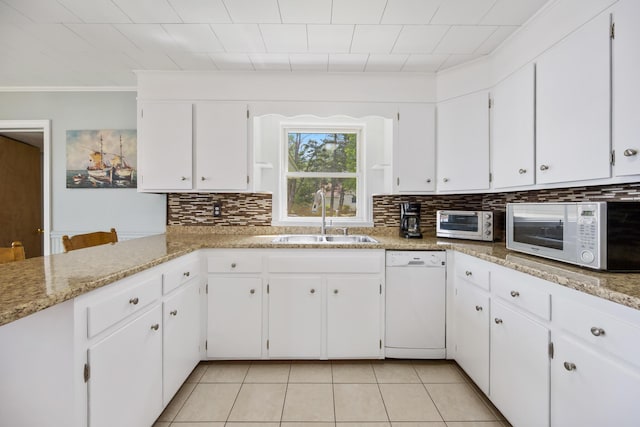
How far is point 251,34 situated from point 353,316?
6.69ft

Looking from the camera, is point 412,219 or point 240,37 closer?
point 240,37

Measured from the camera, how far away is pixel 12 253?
1.46 meters

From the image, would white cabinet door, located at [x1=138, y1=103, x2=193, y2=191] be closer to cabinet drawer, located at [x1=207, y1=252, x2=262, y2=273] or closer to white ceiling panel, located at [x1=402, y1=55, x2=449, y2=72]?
cabinet drawer, located at [x1=207, y1=252, x2=262, y2=273]

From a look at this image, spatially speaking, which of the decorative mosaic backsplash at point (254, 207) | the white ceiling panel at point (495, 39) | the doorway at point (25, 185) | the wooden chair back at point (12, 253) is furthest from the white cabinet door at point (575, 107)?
the doorway at point (25, 185)

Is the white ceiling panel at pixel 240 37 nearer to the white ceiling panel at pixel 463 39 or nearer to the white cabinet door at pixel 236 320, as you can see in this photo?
the white ceiling panel at pixel 463 39

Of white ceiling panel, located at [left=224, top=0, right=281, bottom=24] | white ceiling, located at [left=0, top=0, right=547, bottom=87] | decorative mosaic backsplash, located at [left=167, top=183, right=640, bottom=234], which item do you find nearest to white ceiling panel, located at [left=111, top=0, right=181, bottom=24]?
white ceiling, located at [left=0, top=0, right=547, bottom=87]

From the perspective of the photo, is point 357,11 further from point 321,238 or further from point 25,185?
point 25,185

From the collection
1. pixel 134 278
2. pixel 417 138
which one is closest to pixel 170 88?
pixel 134 278

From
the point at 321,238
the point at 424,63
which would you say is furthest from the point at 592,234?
the point at 321,238

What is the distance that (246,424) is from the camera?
1.59 meters

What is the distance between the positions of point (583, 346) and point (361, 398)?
1.18m

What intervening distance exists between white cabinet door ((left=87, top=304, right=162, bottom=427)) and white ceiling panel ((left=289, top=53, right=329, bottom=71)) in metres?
1.91

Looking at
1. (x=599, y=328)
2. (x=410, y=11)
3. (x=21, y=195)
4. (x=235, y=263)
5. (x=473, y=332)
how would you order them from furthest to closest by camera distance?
(x=21, y=195)
(x=235, y=263)
(x=473, y=332)
(x=410, y=11)
(x=599, y=328)

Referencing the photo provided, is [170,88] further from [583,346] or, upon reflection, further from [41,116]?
[583,346]
